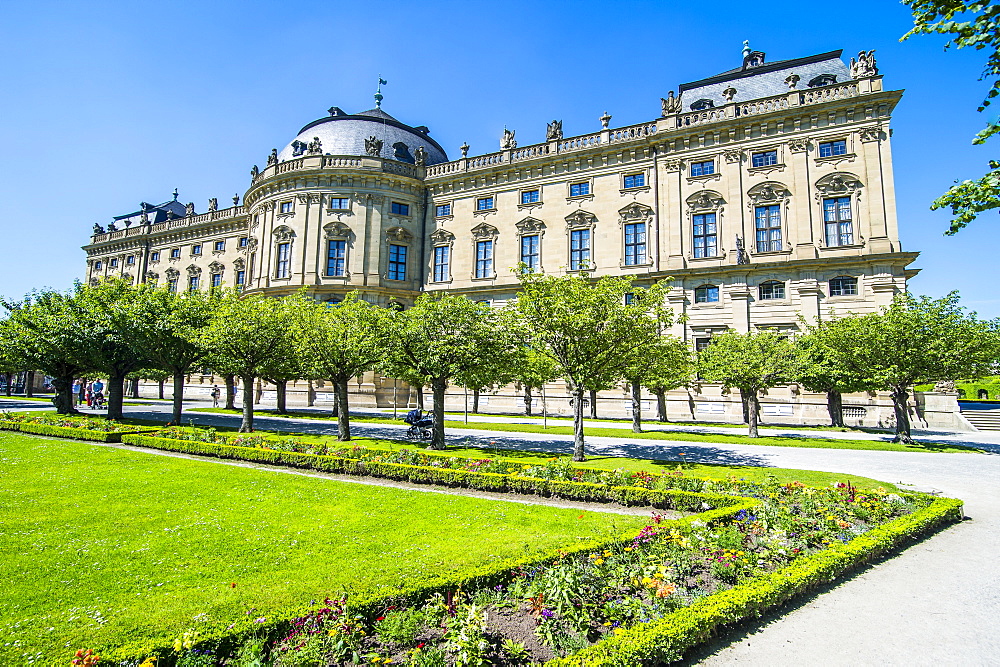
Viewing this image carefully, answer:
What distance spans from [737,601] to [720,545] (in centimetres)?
207

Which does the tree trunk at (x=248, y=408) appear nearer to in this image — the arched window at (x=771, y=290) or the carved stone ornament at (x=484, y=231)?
the carved stone ornament at (x=484, y=231)

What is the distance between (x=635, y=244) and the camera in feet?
140

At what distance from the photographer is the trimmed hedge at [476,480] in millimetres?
11243

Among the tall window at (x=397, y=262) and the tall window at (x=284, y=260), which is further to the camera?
the tall window at (x=397, y=262)

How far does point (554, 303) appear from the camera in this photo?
1745 centimetres

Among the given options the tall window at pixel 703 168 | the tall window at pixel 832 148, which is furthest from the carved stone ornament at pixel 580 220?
the tall window at pixel 832 148

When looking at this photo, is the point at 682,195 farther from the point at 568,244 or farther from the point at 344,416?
the point at 344,416

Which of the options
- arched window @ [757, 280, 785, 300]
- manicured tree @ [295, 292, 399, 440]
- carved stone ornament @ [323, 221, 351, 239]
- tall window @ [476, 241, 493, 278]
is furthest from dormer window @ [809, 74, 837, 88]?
carved stone ornament @ [323, 221, 351, 239]

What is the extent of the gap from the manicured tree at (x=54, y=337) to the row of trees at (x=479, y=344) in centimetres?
9

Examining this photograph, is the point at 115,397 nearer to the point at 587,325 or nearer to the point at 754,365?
the point at 587,325

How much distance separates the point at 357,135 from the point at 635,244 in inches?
1138

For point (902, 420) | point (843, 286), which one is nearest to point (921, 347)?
point (902, 420)

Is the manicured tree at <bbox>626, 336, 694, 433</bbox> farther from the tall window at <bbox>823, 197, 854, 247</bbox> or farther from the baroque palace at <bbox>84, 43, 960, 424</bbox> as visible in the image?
the tall window at <bbox>823, 197, 854, 247</bbox>

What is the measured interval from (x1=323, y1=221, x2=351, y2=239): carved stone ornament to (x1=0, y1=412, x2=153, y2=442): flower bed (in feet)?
92.9
